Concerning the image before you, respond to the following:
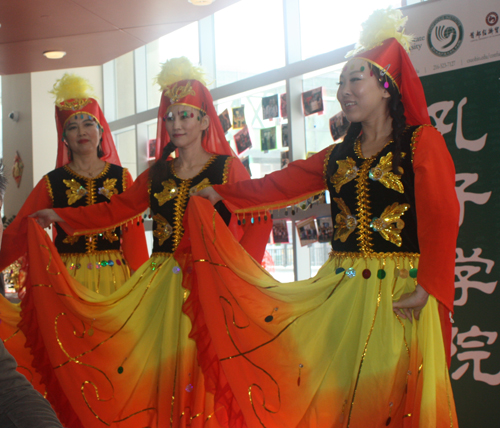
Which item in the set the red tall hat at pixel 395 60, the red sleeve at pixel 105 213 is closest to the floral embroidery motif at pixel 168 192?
the red sleeve at pixel 105 213

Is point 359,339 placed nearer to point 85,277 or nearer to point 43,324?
point 43,324

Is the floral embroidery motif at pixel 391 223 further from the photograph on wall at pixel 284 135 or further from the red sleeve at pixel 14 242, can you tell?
the photograph on wall at pixel 284 135

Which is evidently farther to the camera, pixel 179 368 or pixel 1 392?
pixel 179 368

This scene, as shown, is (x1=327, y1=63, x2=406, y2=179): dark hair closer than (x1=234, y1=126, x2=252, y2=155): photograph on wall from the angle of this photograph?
Yes

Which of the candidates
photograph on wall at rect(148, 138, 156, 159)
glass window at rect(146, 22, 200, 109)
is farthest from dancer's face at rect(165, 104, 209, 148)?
photograph on wall at rect(148, 138, 156, 159)

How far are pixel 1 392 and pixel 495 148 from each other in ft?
7.96

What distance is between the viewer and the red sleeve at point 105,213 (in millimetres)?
2881

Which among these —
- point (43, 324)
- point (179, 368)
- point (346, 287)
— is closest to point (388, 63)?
point (346, 287)

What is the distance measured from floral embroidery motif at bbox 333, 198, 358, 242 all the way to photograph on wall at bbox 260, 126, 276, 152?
2.18 meters

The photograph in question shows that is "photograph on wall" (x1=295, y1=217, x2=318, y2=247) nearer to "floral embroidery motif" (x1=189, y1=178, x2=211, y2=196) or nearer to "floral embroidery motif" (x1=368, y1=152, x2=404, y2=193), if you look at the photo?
"floral embroidery motif" (x1=189, y1=178, x2=211, y2=196)

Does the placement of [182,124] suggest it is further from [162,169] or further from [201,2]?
[201,2]

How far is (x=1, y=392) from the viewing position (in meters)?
1.00

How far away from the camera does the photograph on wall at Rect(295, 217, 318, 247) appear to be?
3714 millimetres

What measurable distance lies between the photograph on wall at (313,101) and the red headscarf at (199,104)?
1162 mm
